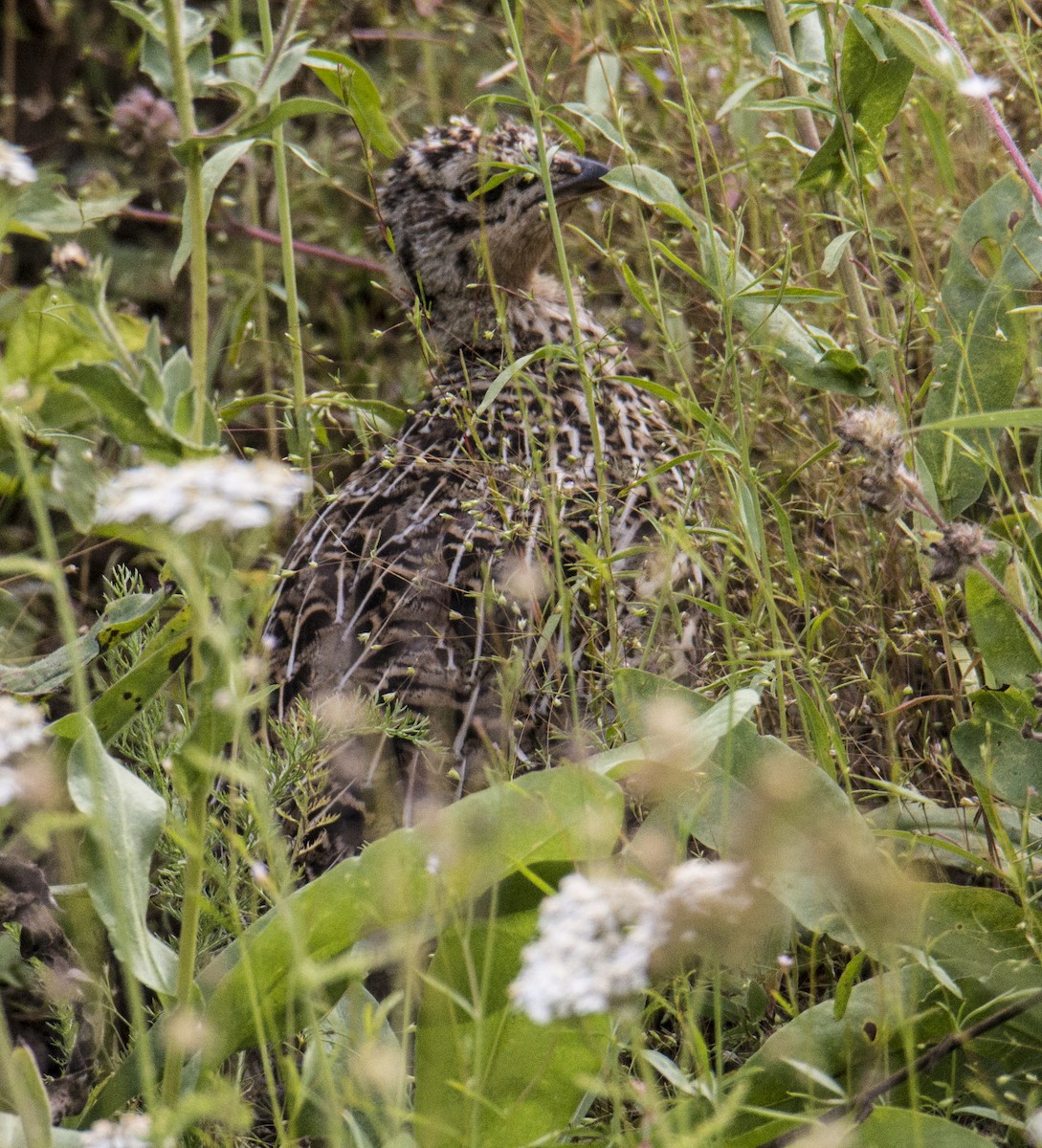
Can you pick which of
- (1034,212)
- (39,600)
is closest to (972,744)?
(1034,212)

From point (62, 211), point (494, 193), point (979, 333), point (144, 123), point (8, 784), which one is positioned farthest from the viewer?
point (144, 123)

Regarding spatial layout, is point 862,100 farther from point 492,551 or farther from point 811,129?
point 492,551

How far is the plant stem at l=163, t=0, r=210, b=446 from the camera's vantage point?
1.30 meters

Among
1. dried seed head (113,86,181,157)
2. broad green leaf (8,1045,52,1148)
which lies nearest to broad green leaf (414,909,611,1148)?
broad green leaf (8,1045,52,1148)

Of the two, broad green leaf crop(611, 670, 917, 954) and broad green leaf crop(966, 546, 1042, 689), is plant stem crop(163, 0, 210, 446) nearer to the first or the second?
broad green leaf crop(611, 670, 917, 954)

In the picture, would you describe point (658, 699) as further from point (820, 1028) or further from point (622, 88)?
point (622, 88)

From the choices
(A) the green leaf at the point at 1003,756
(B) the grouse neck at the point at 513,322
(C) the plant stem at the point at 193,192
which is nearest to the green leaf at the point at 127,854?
(C) the plant stem at the point at 193,192

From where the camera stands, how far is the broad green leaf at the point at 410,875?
1522 millimetres

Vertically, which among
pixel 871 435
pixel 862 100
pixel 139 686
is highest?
pixel 862 100

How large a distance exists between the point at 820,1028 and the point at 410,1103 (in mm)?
508

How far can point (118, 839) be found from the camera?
5.21ft

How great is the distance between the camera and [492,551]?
2.38 metres

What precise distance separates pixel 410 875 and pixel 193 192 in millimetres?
766

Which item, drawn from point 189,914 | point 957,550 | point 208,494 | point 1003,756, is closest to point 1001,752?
point 1003,756
